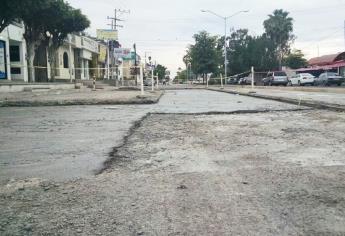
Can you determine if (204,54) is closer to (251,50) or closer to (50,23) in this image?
(251,50)

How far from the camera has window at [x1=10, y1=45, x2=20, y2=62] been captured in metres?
41.9

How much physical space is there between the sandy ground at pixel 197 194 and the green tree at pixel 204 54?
68477 mm

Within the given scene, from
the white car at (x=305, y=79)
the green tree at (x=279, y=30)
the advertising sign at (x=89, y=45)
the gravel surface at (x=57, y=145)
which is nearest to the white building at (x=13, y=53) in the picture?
the advertising sign at (x=89, y=45)

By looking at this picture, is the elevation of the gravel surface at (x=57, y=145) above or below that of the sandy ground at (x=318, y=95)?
below

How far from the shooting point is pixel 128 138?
671cm

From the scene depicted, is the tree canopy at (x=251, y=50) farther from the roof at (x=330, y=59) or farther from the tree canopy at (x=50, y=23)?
the tree canopy at (x=50, y=23)

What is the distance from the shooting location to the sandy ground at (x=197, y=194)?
295 centimetres

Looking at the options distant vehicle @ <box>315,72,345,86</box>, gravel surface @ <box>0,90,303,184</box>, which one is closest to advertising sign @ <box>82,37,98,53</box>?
distant vehicle @ <box>315,72,345,86</box>

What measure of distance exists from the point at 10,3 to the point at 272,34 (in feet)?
213

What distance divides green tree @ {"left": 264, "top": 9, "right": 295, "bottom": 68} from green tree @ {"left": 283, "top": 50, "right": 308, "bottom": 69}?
4.55 meters

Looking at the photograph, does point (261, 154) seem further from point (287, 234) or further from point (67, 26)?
point (67, 26)

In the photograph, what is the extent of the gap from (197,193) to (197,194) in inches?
1.1

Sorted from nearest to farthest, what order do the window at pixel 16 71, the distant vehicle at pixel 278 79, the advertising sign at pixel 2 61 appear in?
the advertising sign at pixel 2 61 < the window at pixel 16 71 < the distant vehicle at pixel 278 79

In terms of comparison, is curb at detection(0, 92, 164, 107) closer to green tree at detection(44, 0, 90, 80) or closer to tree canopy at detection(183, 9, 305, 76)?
green tree at detection(44, 0, 90, 80)
